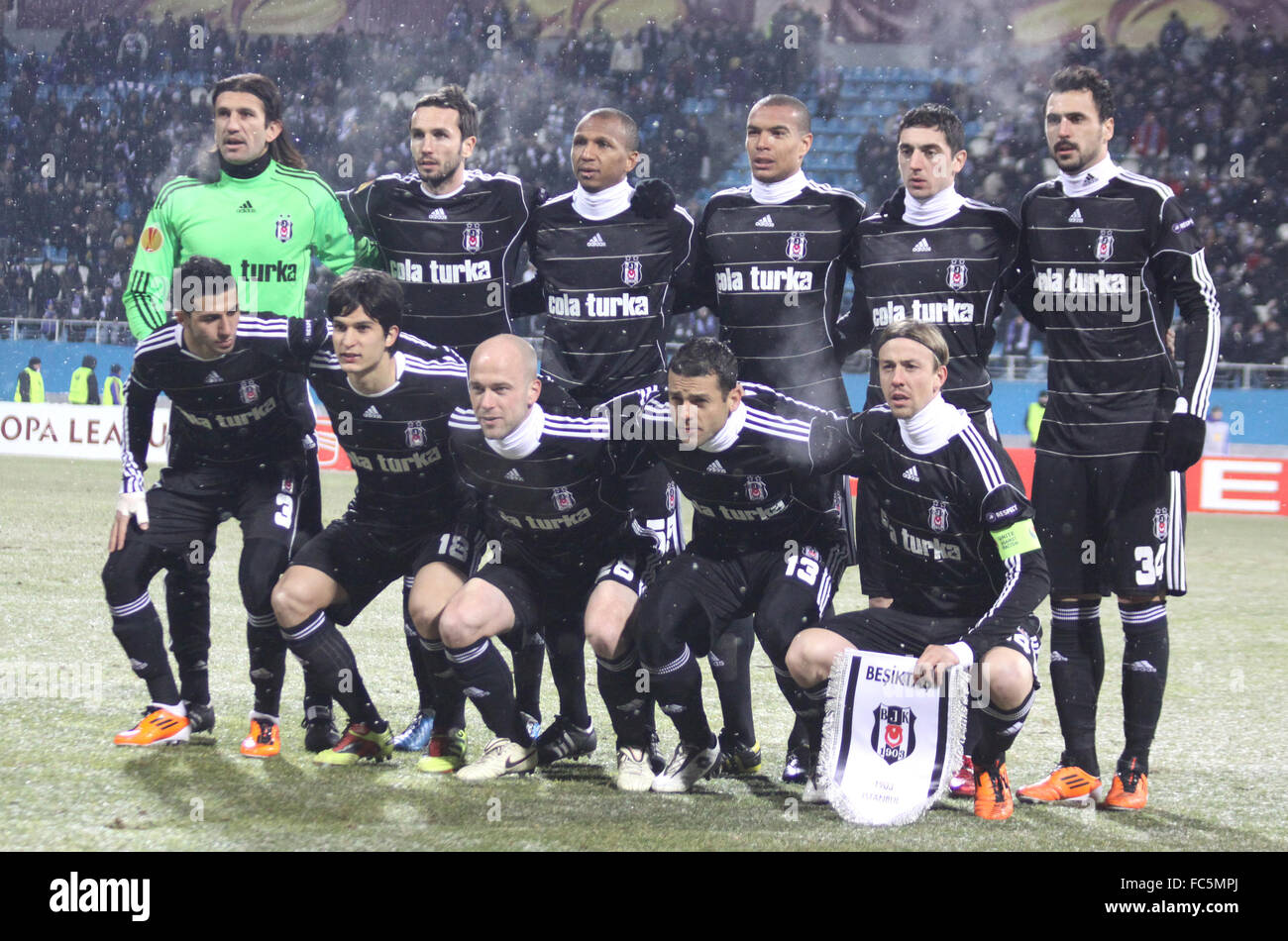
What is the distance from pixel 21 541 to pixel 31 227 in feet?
51.1

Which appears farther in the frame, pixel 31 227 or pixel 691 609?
pixel 31 227

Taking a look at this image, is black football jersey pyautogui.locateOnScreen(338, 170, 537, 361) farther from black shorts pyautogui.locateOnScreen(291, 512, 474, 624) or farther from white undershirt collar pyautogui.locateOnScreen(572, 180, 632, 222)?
black shorts pyautogui.locateOnScreen(291, 512, 474, 624)

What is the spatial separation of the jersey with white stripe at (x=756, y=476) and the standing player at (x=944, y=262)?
24cm

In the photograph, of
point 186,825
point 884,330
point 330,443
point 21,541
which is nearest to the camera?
point 186,825

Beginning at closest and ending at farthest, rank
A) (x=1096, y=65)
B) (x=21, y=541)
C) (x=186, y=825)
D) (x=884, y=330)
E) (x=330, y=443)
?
1. (x=186, y=825)
2. (x=884, y=330)
3. (x=21, y=541)
4. (x=330, y=443)
5. (x=1096, y=65)

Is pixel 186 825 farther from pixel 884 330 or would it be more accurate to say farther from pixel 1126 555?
pixel 1126 555

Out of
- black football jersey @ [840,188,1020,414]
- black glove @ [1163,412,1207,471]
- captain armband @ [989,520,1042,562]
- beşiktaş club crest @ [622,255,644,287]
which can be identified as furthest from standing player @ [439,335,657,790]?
black glove @ [1163,412,1207,471]

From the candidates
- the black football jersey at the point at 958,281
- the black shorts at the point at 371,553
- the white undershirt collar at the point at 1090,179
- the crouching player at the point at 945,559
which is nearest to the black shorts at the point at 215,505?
the black shorts at the point at 371,553

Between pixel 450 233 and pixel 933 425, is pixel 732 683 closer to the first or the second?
pixel 933 425

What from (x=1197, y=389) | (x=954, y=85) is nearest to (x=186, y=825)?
(x=1197, y=389)

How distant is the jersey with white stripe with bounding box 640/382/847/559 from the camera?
15.3ft

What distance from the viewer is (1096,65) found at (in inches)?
915

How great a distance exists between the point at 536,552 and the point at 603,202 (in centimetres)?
142

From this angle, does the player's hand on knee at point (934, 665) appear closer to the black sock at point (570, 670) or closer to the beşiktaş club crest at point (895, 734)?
the beşiktaş club crest at point (895, 734)
